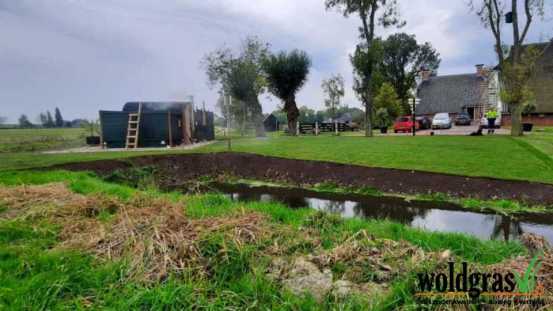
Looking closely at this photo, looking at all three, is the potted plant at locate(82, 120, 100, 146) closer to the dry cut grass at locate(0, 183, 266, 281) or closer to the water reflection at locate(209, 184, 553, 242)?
the water reflection at locate(209, 184, 553, 242)

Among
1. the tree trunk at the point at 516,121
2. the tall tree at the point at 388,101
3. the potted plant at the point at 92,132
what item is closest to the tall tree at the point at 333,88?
the tall tree at the point at 388,101

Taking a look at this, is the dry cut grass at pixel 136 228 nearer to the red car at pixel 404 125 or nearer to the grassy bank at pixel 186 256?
the grassy bank at pixel 186 256

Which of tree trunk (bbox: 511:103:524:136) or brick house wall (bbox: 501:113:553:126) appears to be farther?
brick house wall (bbox: 501:113:553:126)

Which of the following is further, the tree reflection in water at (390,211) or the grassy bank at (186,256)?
the tree reflection in water at (390,211)

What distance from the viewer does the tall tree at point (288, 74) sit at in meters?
22.0

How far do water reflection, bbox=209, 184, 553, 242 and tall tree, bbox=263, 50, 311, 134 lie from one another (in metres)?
16.8

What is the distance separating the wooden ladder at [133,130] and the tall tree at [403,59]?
3987cm

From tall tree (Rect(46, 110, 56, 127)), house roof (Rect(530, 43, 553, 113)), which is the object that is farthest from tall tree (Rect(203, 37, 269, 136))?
house roof (Rect(530, 43, 553, 113))

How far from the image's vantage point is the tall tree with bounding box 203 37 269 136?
25.8 metres

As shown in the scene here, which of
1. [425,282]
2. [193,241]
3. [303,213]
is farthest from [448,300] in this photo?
[303,213]

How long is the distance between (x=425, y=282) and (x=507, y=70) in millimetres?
17831

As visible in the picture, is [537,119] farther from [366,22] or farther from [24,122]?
[24,122]

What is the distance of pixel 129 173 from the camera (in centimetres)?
770

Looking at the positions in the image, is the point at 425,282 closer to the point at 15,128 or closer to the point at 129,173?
the point at 129,173
